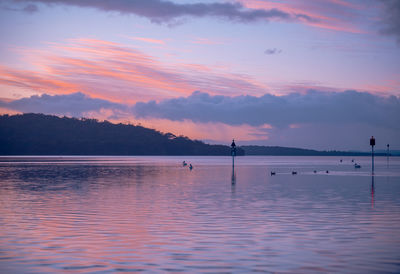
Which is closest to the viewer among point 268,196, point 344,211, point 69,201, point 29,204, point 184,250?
point 184,250

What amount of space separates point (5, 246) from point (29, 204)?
17393 millimetres

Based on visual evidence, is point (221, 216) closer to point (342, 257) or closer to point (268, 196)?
point (342, 257)

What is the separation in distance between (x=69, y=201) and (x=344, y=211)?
2001 centimetres

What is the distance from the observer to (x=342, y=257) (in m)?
19.0

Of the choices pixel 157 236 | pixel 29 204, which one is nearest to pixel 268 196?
pixel 29 204

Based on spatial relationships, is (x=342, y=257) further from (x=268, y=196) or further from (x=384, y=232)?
(x=268, y=196)

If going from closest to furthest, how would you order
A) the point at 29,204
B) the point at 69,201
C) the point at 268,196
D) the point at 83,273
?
the point at 83,273 → the point at 29,204 → the point at 69,201 → the point at 268,196

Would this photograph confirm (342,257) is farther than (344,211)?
No

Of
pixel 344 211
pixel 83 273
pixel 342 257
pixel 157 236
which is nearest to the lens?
pixel 83 273

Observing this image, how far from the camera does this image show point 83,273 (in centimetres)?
1642

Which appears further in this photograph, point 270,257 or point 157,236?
point 157,236

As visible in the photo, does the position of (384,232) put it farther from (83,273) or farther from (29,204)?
(29,204)

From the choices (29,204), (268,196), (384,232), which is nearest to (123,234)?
(384,232)

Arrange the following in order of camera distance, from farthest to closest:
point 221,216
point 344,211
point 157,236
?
point 344,211 < point 221,216 < point 157,236
